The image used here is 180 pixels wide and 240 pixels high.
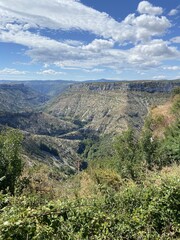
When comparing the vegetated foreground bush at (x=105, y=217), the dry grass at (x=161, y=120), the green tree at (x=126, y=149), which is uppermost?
the vegetated foreground bush at (x=105, y=217)

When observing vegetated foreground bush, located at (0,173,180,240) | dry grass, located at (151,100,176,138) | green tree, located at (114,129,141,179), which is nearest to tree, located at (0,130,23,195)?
vegetated foreground bush, located at (0,173,180,240)

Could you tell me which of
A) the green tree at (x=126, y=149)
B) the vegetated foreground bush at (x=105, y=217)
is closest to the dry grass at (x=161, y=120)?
the green tree at (x=126, y=149)

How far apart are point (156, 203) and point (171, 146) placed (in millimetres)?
33210

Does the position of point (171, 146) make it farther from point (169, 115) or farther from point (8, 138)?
point (8, 138)

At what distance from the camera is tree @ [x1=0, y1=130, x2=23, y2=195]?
85.6 feet

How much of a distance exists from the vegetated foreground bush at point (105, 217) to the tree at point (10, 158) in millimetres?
13676

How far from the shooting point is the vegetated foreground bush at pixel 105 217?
317 inches

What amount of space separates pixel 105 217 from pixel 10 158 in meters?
17.1

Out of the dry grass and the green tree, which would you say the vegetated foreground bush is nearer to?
the green tree

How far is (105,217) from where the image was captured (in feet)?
37.2

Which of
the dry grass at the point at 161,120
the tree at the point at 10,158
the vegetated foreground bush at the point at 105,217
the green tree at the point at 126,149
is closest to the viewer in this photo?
the vegetated foreground bush at the point at 105,217

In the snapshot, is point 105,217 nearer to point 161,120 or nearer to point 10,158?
point 10,158

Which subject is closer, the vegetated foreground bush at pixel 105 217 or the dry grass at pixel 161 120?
the vegetated foreground bush at pixel 105 217

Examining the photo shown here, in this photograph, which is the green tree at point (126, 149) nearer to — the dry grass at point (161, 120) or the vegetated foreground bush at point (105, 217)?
the dry grass at point (161, 120)
